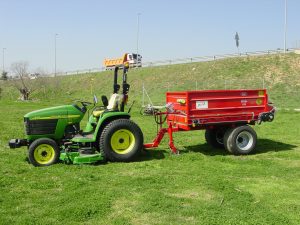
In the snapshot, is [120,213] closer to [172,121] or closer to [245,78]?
[172,121]

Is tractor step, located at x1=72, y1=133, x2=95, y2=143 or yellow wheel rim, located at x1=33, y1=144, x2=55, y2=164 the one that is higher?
tractor step, located at x1=72, y1=133, x2=95, y2=143

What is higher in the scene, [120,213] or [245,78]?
[245,78]

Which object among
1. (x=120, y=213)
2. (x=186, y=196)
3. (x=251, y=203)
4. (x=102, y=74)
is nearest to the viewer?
(x=120, y=213)

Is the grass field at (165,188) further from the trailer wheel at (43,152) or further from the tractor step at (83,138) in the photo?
the tractor step at (83,138)

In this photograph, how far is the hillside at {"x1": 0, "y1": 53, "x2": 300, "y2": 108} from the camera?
33.0 m

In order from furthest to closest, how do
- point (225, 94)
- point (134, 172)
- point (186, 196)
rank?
point (225, 94)
point (134, 172)
point (186, 196)

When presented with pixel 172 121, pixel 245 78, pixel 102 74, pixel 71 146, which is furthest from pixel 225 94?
pixel 102 74

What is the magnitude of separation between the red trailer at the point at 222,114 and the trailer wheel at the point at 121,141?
62 centimetres

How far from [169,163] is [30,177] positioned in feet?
9.09

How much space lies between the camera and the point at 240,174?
287 inches

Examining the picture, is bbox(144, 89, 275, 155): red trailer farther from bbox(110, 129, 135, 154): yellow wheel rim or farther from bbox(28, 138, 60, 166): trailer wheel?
bbox(28, 138, 60, 166): trailer wheel

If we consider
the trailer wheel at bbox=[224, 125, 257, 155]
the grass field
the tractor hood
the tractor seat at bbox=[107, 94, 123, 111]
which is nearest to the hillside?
the trailer wheel at bbox=[224, 125, 257, 155]

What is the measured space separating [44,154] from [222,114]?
13.1 feet

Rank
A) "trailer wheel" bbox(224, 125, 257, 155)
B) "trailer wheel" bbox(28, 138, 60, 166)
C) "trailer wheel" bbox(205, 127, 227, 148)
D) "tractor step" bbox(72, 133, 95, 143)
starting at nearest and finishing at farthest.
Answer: "trailer wheel" bbox(28, 138, 60, 166) → "tractor step" bbox(72, 133, 95, 143) → "trailer wheel" bbox(224, 125, 257, 155) → "trailer wheel" bbox(205, 127, 227, 148)
